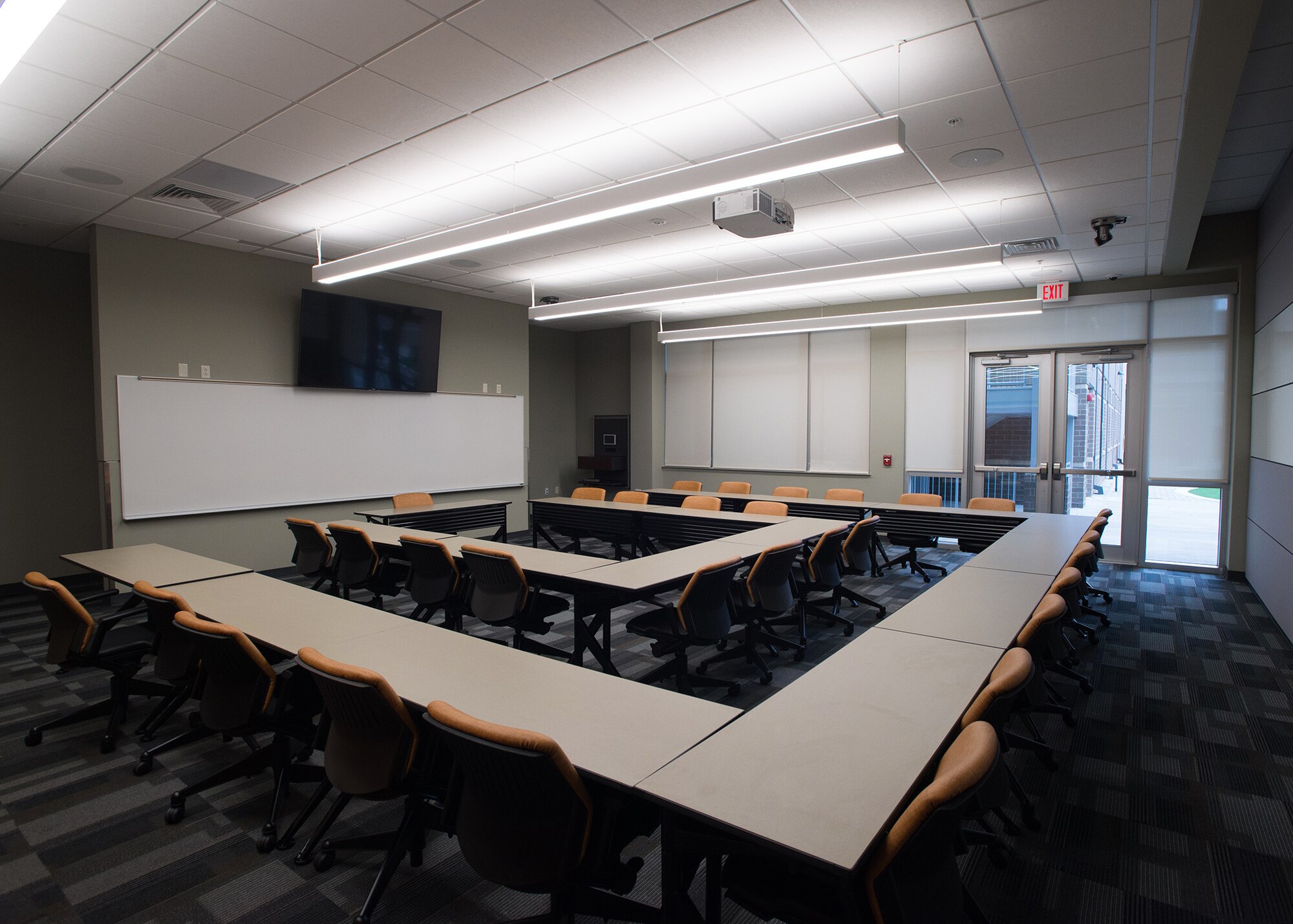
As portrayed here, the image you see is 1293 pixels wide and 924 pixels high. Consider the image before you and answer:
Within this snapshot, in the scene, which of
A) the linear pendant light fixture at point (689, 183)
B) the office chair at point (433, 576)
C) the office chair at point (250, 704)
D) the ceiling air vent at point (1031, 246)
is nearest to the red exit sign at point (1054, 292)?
the ceiling air vent at point (1031, 246)

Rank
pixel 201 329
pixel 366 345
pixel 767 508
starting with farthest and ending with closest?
pixel 366 345
pixel 767 508
pixel 201 329

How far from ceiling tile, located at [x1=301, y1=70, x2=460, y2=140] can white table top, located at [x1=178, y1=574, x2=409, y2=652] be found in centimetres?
250

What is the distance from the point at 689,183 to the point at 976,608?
8.01 feet

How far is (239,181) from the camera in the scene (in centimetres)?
443

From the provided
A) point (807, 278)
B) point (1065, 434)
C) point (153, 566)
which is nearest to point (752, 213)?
point (807, 278)

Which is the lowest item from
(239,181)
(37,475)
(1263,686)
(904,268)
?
(1263,686)

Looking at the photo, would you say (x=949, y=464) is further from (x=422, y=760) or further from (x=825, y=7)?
(x=422, y=760)

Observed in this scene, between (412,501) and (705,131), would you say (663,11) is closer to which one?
(705,131)

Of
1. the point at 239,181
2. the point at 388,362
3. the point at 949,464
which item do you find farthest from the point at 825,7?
the point at 949,464

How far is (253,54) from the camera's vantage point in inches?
116

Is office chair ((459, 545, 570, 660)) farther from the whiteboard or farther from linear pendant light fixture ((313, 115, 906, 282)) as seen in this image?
the whiteboard

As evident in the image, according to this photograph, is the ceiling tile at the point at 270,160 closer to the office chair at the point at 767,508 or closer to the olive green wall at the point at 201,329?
the olive green wall at the point at 201,329

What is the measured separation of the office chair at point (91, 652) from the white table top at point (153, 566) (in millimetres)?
275

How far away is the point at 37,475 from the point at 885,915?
7.69 meters
